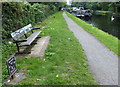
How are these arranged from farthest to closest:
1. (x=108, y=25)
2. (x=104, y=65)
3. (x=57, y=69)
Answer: (x=108, y=25)
(x=104, y=65)
(x=57, y=69)

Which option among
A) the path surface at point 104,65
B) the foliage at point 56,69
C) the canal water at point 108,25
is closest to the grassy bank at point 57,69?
the foliage at point 56,69

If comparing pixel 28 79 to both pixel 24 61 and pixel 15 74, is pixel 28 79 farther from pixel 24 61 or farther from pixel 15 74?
pixel 24 61

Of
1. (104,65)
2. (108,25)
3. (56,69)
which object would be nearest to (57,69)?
(56,69)

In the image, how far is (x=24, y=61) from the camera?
5430 millimetres

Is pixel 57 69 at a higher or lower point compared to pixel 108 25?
higher

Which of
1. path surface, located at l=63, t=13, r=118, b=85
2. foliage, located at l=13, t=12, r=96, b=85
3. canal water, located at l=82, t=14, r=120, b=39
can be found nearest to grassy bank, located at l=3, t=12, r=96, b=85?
foliage, located at l=13, t=12, r=96, b=85

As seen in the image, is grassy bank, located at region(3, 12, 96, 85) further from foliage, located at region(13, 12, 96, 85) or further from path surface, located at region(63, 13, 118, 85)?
path surface, located at region(63, 13, 118, 85)

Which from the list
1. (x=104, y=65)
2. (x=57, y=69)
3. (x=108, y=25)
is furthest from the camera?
(x=108, y=25)

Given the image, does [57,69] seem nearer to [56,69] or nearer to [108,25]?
[56,69]

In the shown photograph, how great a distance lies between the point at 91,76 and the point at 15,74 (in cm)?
212

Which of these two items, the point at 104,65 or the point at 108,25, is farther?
the point at 108,25

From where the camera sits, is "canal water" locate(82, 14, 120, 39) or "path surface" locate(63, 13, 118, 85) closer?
"path surface" locate(63, 13, 118, 85)

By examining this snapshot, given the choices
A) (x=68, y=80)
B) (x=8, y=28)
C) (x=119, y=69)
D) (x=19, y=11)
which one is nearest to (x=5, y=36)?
(x=8, y=28)

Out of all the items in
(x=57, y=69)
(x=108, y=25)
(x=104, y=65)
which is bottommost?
(x=108, y=25)
